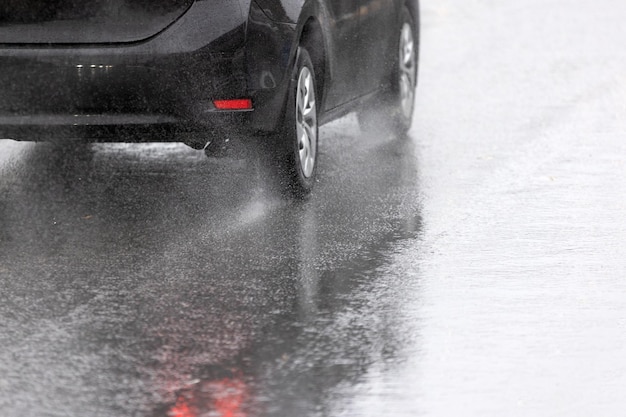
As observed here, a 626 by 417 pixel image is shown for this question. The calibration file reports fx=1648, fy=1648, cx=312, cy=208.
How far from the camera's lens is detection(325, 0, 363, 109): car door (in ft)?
30.3

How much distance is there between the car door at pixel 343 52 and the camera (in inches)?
364

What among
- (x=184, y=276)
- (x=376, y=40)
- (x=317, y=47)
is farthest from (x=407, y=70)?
(x=184, y=276)

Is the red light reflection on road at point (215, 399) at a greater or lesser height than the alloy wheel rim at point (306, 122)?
greater

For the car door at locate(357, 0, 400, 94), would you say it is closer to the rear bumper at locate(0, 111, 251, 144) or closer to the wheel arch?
the wheel arch

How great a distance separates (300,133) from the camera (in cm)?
886

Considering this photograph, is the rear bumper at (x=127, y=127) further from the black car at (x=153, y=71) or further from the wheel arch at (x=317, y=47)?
the wheel arch at (x=317, y=47)

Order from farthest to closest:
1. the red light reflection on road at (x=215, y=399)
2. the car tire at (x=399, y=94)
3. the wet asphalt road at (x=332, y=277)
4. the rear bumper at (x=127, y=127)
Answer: the car tire at (x=399, y=94), the rear bumper at (x=127, y=127), the wet asphalt road at (x=332, y=277), the red light reflection on road at (x=215, y=399)

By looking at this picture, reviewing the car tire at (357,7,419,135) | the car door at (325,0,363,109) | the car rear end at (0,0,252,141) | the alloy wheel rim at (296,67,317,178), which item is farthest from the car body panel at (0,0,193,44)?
the car tire at (357,7,419,135)

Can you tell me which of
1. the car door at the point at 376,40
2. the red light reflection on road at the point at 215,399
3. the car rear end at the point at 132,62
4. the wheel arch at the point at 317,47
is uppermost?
the red light reflection on road at the point at 215,399

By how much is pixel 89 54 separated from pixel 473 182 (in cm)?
251

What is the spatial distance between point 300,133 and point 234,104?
0.70 metres

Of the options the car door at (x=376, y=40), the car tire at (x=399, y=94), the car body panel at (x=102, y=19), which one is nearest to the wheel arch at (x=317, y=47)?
the car door at (x=376, y=40)

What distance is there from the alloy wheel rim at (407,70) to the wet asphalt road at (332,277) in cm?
24

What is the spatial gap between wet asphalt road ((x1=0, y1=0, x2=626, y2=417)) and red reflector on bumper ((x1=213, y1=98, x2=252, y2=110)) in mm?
575
